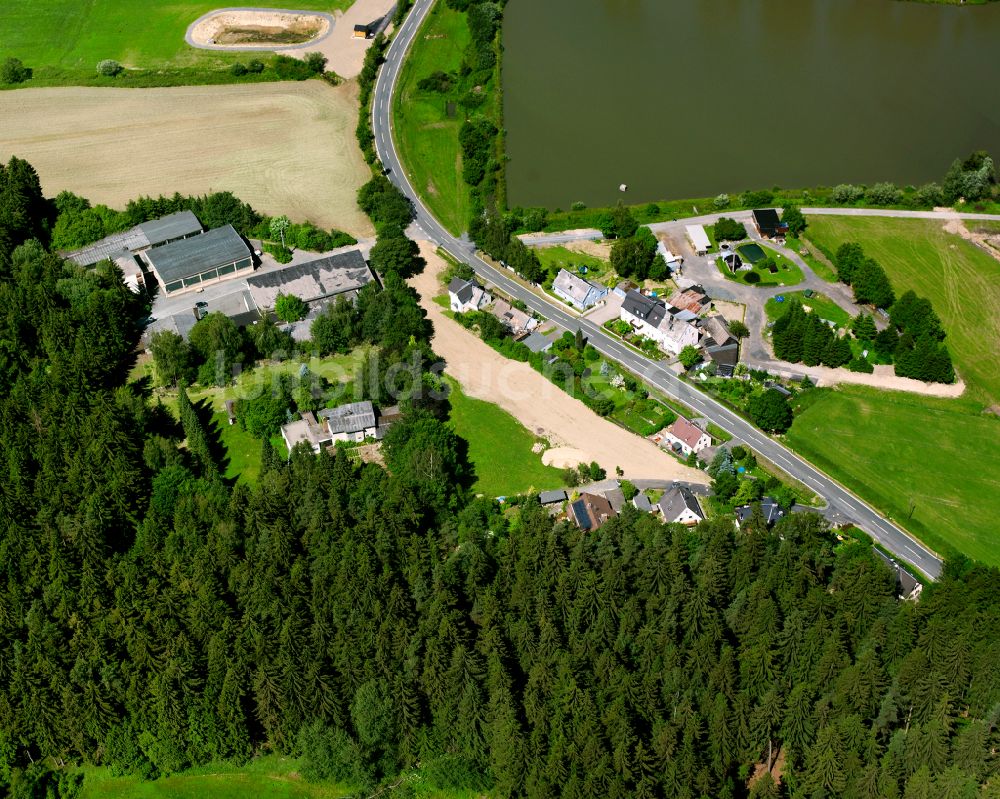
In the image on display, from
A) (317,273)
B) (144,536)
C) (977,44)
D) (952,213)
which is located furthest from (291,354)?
(977,44)

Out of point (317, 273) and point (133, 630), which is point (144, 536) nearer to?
point (133, 630)

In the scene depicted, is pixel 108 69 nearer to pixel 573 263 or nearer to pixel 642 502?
pixel 573 263

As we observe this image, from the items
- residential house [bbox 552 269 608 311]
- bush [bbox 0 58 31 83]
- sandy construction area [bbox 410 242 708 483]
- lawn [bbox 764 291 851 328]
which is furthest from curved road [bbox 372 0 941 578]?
bush [bbox 0 58 31 83]

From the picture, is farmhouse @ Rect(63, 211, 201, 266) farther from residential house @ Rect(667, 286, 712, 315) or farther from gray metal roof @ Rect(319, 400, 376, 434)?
residential house @ Rect(667, 286, 712, 315)

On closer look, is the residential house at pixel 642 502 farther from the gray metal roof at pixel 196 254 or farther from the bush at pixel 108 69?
the bush at pixel 108 69

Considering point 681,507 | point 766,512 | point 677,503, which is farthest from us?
point 677,503

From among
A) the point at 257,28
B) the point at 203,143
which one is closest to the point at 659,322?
the point at 203,143

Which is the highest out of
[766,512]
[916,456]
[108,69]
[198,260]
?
[108,69]
